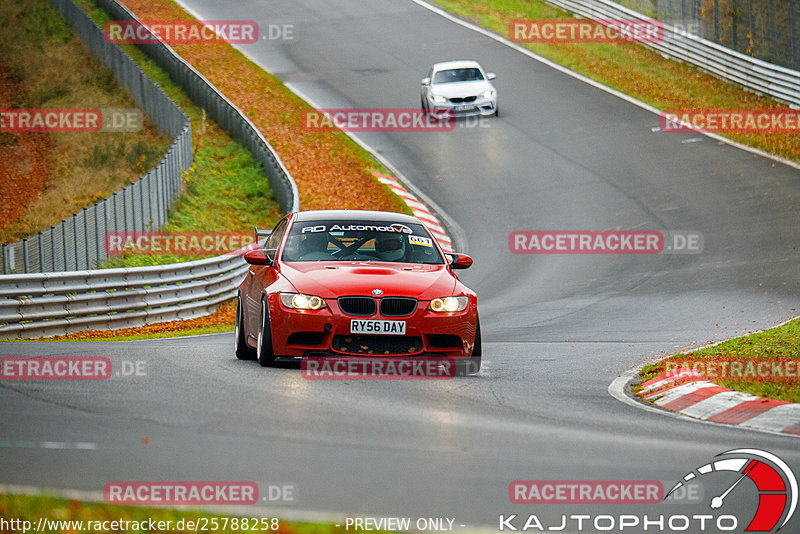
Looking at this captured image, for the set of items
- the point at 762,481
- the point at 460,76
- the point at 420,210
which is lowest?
the point at 420,210

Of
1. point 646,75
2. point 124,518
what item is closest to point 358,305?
point 124,518

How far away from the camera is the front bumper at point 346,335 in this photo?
990cm

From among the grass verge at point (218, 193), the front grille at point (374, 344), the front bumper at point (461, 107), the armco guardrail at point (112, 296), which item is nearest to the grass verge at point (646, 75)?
the front bumper at point (461, 107)

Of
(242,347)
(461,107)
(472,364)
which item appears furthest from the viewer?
(461,107)

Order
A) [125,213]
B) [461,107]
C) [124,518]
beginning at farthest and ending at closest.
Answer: [461,107] → [125,213] → [124,518]

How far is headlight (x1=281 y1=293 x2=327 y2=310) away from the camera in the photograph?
32.7ft

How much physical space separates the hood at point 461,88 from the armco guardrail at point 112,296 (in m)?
11.8

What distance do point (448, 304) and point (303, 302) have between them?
126cm

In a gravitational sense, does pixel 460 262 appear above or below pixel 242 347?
above

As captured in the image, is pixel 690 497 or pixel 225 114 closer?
pixel 690 497

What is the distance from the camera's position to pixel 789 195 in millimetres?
24984

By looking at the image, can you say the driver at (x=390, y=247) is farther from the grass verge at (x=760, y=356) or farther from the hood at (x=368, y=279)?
the grass verge at (x=760, y=356)

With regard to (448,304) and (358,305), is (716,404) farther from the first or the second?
(358,305)

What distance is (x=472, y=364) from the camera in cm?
1045
